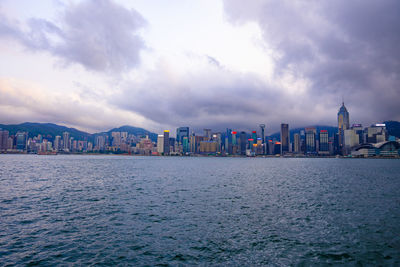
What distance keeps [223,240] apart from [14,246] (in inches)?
763

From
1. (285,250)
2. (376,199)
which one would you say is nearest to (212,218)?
(285,250)

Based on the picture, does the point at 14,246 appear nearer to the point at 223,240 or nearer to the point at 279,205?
the point at 223,240

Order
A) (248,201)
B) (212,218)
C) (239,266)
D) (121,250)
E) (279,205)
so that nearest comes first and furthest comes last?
(239,266) → (121,250) → (212,218) → (279,205) → (248,201)

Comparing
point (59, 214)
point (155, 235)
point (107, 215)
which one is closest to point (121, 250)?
point (155, 235)

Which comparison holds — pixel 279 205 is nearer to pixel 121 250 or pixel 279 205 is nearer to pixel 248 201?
pixel 248 201

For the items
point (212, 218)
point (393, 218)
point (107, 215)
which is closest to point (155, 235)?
point (212, 218)

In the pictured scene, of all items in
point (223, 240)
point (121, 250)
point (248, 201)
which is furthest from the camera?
point (248, 201)

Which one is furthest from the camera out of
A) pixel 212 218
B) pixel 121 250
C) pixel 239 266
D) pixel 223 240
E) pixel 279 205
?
pixel 279 205

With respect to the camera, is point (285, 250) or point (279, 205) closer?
point (285, 250)

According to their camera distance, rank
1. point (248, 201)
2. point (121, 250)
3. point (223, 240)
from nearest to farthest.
Result: 1. point (121, 250)
2. point (223, 240)
3. point (248, 201)

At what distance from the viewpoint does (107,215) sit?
31.0 meters

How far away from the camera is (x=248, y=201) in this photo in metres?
41.2

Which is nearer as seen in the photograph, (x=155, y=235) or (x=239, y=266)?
(x=239, y=266)

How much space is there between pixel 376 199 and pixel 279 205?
2166 cm
